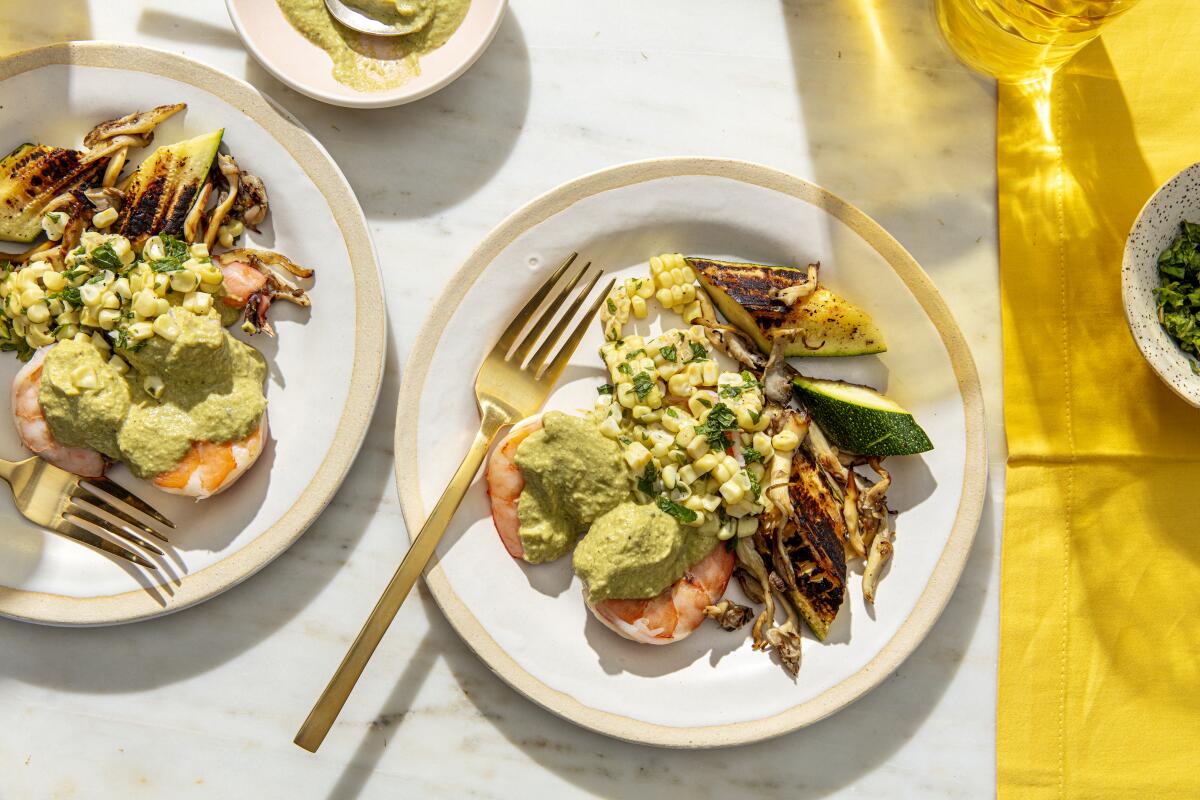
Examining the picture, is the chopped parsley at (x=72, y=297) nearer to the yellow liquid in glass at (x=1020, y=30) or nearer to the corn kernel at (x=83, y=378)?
→ the corn kernel at (x=83, y=378)

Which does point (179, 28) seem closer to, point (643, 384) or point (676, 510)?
point (643, 384)

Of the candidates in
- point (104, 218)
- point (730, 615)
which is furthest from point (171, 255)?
point (730, 615)

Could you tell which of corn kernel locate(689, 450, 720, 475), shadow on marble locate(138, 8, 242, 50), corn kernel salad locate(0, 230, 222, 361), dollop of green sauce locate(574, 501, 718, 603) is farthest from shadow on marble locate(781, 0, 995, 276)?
corn kernel salad locate(0, 230, 222, 361)

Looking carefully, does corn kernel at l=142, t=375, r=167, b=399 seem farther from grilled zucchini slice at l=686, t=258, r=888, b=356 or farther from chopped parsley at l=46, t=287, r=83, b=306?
grilled zucchini slice at l=686, t=258, r=888, b=356

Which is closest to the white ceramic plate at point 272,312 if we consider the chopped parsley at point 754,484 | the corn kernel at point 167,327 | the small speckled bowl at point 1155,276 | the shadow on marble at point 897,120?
the corn kernel at point 167,327

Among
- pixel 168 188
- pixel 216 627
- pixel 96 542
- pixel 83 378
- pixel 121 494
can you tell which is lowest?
pixel 216 627

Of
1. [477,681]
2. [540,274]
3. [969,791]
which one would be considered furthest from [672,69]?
[969,791]
